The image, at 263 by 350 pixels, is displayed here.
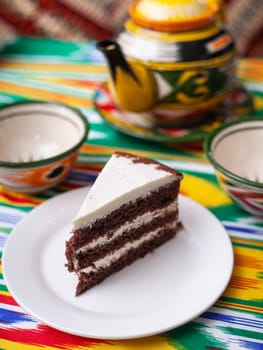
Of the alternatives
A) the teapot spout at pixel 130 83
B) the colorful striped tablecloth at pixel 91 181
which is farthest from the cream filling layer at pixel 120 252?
the teapot spout at pixel 130 83

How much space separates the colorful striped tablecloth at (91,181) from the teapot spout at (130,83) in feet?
0.33

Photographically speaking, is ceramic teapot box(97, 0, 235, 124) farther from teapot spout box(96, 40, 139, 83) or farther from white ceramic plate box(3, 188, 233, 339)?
white ceramic plate box(3, 188, 233, 339)

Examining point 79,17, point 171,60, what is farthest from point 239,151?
point 79,17

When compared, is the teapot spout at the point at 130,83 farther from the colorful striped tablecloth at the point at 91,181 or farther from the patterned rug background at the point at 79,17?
the patterned rug background at the point at 79,17

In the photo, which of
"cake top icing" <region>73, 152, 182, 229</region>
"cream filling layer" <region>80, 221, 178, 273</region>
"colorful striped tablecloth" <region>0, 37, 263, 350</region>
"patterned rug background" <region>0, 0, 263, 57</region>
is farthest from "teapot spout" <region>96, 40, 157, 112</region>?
"patterned rug background" <region>0, 0, 263, 57</region>

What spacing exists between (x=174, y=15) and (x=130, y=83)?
17 centimetres

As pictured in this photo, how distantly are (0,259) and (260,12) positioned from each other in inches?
53.6

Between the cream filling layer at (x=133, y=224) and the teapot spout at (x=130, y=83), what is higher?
the teapot spout at (x=130, y=83)

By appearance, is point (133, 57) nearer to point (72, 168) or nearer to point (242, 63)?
point (72, 168)

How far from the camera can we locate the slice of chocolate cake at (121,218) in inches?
33.3

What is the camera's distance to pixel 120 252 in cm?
91

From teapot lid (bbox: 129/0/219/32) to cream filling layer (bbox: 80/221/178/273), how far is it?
1.43 feet

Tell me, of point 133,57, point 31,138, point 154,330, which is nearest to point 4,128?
point 31,138

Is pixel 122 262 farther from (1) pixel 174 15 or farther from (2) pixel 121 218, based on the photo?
(1) pixel 174 15
